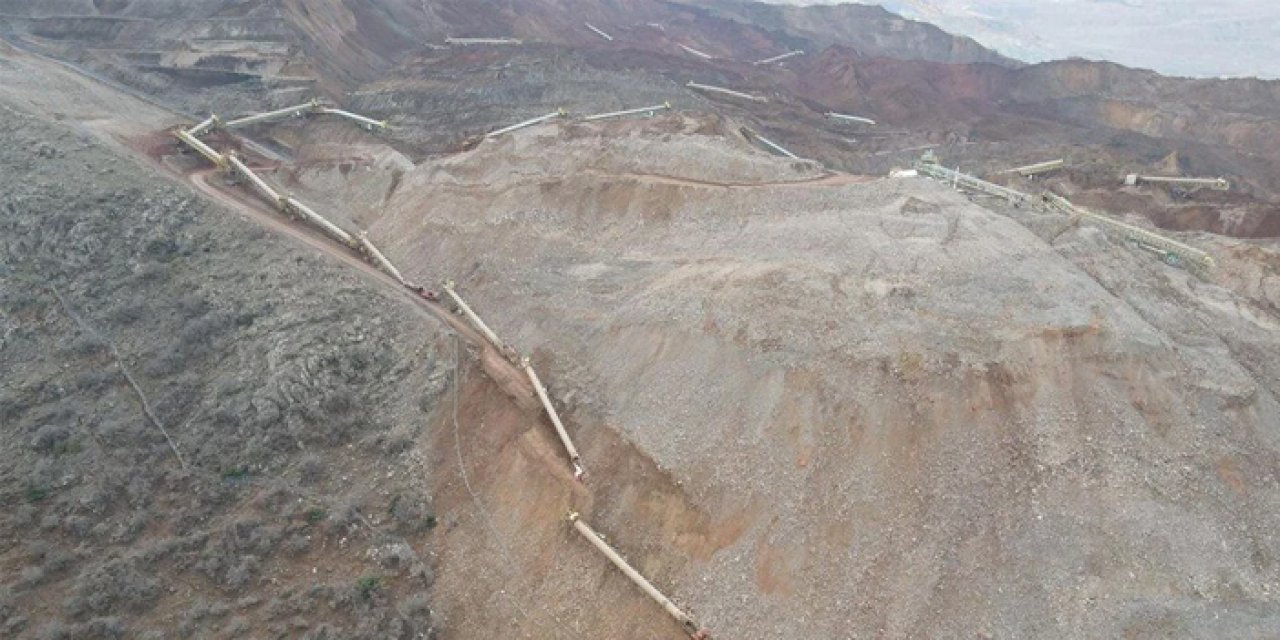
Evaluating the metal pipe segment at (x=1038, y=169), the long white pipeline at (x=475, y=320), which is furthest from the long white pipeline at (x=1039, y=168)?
the long white pipeline at (x=475, y=320)

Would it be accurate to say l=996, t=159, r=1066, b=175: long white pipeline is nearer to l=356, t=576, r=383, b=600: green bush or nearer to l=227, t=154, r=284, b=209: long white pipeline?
l=227, t=154, r=284, b=209: long white pipeline

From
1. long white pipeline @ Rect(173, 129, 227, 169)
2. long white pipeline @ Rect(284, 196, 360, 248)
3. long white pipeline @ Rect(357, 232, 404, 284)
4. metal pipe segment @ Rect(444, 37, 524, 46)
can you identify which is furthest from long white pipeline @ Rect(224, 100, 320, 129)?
metal pipe segment @ Rect(444, 37, 524, 46)

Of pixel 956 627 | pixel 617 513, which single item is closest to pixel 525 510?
pixel 617 513

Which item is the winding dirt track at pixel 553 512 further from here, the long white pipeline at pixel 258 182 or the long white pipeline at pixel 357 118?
the long white pipeline at pixel 357 118

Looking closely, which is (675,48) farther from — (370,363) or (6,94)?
(370,363)

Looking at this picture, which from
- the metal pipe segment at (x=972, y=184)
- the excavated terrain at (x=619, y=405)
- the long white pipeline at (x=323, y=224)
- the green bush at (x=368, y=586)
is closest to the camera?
the excavated terrain at (x=619, y=405)

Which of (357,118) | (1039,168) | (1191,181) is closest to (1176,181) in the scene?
(1191,181)
